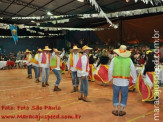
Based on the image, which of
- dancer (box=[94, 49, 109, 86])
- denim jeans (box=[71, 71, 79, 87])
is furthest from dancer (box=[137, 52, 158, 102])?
dancer (box=[94, 49, 109, 86])

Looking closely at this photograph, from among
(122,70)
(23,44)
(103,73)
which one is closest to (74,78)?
(103,73)

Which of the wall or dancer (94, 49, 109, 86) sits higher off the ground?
the wall

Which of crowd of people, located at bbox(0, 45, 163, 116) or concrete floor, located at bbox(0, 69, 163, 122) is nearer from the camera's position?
concrete floor, located at bbox(0, 69, 163, 122)

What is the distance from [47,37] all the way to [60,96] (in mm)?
21797

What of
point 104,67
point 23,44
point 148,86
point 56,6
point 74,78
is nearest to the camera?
point 148,86

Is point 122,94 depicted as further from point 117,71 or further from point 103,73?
point 103,73

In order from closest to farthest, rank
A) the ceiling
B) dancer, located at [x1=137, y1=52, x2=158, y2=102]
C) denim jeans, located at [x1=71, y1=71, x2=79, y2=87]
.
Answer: dancer, located at [x1=137, y1=52, x2=158, y2=102] < denim jeans, located at [x1=71, y1=71, x2=79, y2=87] < the ceiling

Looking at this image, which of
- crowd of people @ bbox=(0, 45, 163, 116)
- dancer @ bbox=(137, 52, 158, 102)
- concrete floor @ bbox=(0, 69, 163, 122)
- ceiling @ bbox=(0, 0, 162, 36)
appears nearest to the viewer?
concrete floor @ bbox=(0, 69, 163, 122)

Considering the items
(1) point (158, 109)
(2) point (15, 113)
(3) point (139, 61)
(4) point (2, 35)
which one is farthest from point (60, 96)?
(4) point (2, 35)

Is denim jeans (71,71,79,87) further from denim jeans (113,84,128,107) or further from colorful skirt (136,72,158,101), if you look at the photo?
denim jeans (113,84,128,107)

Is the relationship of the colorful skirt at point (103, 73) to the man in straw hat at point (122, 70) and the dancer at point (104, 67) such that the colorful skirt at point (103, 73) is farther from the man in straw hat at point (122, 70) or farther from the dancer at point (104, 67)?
the man in straw hat at point (122, 70)

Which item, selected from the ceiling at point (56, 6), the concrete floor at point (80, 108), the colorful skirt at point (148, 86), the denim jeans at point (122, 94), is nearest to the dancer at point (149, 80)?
the colorful skirt at point (148, 86)

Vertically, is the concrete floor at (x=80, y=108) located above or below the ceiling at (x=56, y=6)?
below

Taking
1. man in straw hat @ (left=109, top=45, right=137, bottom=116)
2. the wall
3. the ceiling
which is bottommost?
man in straw hat @ (left=109, top=45, right=137, bottom=116)
